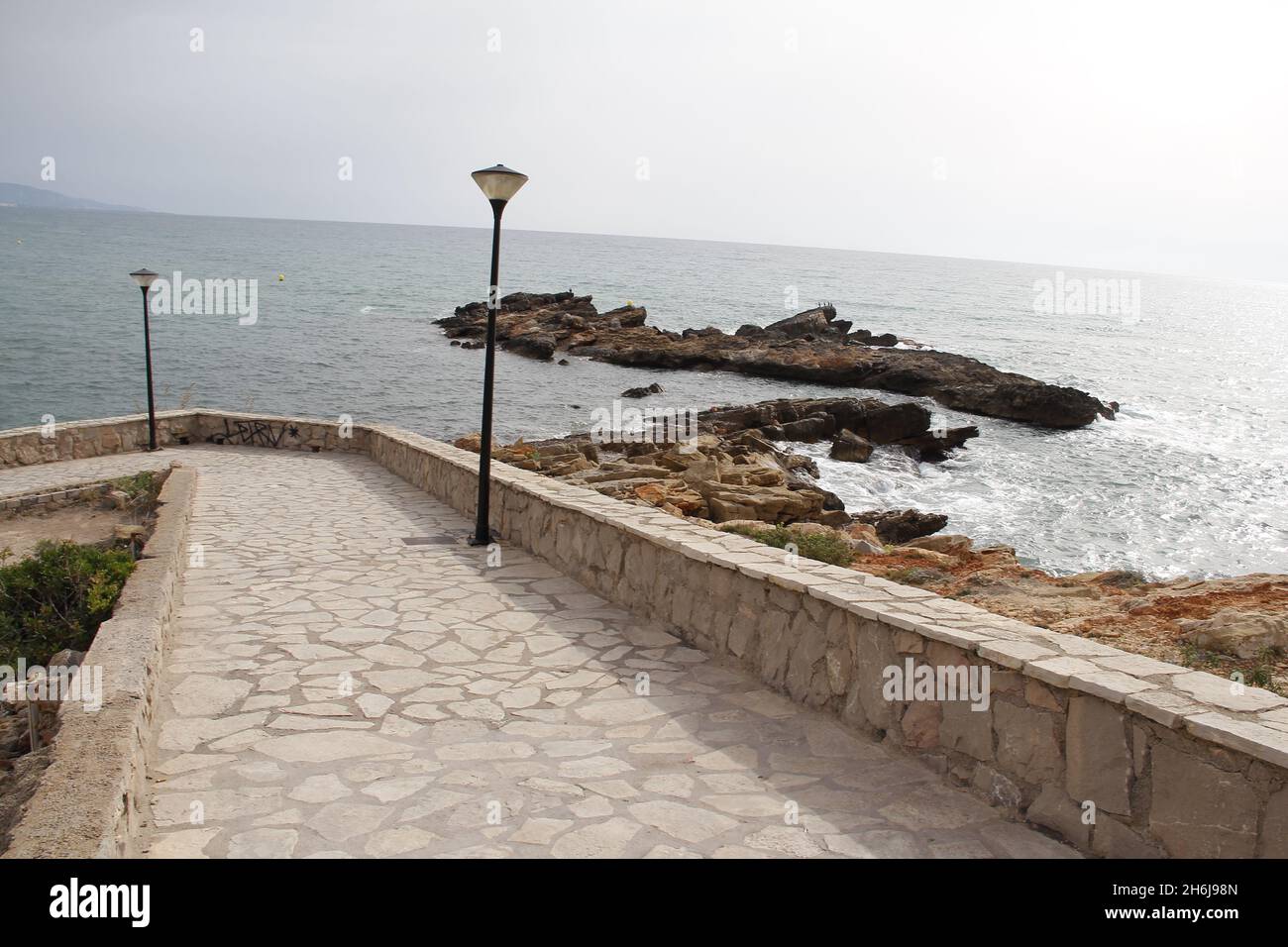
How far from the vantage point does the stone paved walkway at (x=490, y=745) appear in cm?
322

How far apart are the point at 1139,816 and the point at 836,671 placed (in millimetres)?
1514

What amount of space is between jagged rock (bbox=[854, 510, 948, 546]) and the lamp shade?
8.97 metres

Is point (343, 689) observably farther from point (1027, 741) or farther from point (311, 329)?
point (311, 329)

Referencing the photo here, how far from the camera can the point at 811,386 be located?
35438 mm

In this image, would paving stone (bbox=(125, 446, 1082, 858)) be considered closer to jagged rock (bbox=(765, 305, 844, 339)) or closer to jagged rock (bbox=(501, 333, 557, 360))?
jagged rock (bbox=(501, 333, 557, 360))

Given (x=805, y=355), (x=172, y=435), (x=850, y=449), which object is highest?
(x=805, y=355)

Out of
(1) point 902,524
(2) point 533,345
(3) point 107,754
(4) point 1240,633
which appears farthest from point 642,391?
(3) point 107,754

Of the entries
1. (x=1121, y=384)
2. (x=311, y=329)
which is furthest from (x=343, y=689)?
(x=311, y=329)

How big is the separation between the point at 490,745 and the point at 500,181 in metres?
5.33

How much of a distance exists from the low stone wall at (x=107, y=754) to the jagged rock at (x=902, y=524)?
11.7 m

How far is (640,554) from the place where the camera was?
5965 mm
